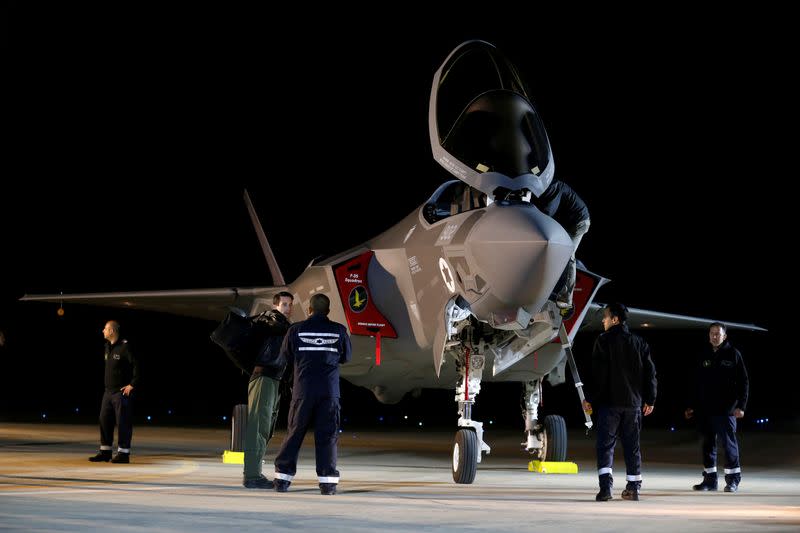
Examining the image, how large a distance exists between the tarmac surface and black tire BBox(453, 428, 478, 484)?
13 cm

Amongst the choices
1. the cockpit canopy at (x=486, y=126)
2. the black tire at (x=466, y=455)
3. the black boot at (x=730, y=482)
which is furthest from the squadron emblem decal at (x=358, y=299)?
the black boot at (x=730, y=482)

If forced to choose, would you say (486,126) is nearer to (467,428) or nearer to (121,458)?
(467,428)

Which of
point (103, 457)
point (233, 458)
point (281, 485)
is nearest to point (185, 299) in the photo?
point (233, 458)

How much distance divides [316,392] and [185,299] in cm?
781

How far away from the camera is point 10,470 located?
10031 millimetres

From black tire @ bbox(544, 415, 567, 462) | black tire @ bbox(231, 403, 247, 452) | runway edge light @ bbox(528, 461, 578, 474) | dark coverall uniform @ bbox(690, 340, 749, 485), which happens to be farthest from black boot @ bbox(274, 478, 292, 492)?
black tire @ bbox(231, 403, 247, 452)

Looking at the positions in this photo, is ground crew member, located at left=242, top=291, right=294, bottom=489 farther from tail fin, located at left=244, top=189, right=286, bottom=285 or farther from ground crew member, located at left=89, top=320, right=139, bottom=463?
tail fin, located at left=244, top=189, right=286, bottom=285

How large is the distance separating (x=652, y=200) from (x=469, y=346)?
21724mm

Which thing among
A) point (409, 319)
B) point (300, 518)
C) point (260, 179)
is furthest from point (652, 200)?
point (300, 518)

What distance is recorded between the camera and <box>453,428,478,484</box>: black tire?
32.3 feet

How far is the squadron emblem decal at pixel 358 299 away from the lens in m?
11.3

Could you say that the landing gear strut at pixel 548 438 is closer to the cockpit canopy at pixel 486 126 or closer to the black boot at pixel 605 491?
the cockpit canopy at pixel 486 126

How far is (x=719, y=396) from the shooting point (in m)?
10.1

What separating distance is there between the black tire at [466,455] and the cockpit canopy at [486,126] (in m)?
2.22
